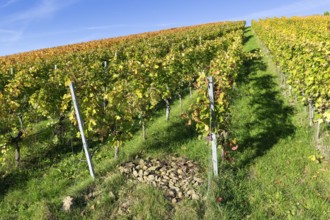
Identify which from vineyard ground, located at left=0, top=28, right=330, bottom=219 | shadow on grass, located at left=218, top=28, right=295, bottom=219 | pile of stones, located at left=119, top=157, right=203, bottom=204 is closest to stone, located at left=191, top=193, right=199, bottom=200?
pile of stones, located at left=119, top=157, right=203, bottom=204

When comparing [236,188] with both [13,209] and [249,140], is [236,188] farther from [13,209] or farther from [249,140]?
[13,209]

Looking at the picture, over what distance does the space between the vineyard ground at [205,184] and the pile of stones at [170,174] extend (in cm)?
22

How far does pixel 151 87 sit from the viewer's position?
9320 millimetres

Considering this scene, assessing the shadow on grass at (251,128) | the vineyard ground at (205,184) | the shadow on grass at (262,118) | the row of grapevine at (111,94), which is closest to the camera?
the vineyard ground at (205,184)

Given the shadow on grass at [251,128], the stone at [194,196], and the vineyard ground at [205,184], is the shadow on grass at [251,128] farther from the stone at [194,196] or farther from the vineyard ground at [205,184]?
the stone at [194,196]

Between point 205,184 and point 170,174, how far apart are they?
96cm

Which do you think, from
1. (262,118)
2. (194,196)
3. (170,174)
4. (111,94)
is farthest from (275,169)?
(111,94)

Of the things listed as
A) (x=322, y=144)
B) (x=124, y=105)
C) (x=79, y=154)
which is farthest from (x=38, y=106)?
(x=322, y=144)

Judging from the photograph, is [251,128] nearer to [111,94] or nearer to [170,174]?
[170,174]

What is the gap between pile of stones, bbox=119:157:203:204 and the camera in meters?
5.89

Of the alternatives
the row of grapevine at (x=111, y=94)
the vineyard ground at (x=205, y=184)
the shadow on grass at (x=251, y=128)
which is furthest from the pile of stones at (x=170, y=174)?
the row of grapevine at (x=111, y=94)

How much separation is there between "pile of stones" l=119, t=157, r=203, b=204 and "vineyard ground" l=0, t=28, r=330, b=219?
0.22 metres

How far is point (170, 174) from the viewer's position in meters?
6.55

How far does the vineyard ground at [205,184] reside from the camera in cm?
537
